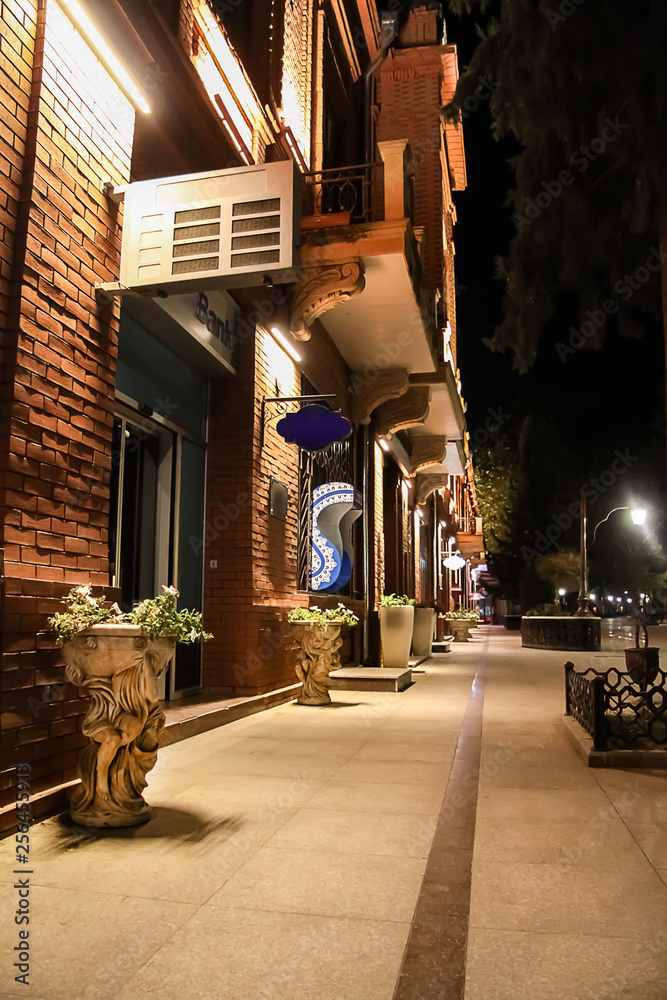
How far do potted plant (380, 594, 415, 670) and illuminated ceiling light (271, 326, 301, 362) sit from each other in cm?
498

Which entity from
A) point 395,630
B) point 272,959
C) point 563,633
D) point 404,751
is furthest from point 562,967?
point 563,633

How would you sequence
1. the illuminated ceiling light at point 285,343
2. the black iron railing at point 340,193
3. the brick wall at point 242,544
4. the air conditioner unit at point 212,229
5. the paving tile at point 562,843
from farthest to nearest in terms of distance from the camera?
the black iron railing at point 340,193 → the illuminated ceiling light at point 285,343 → the brick wall at point 242,544 → the air conditioner unit at point 212,229 → the paving tile at point 562,843

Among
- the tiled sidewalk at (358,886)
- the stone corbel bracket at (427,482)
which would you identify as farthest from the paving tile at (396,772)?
the stone corbel bracket at (427,482)

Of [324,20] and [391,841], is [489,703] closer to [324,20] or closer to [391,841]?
[391,841]

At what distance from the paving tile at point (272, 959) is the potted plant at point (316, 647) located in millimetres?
5878

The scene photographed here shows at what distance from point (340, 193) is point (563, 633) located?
16.2 m

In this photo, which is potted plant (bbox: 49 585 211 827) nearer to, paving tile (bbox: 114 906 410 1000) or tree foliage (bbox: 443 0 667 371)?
paving tile (bbox: 114 906 410 1000)

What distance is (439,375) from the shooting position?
1388cm

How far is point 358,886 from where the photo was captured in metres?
3.31

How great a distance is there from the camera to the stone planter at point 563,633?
73.0ft

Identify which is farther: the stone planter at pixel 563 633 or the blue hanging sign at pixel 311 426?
the stone planter at pixel 563 633

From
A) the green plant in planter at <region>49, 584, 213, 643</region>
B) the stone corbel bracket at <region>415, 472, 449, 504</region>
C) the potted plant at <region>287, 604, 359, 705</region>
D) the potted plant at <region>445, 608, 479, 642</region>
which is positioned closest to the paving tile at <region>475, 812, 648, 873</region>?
the green plant in planter at <region>49, 584, 213, 643</region>

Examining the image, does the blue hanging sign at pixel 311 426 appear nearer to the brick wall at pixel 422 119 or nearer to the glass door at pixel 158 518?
the glass door at pixel 158 518

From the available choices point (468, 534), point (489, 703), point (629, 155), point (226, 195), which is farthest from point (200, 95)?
point (468, 534)
